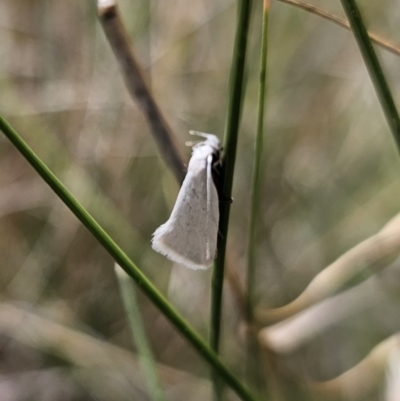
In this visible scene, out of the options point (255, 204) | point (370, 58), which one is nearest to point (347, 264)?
point (255, 204)

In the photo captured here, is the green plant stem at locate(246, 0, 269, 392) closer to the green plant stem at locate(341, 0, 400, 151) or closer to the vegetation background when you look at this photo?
the green plant stem at locate(341, 0, 400, 151)

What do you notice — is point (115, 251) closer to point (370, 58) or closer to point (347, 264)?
point (370, 58)

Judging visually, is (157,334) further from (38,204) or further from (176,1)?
(176,1)

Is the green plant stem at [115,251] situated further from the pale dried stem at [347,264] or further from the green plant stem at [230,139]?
the pale dried stem at [347,264]

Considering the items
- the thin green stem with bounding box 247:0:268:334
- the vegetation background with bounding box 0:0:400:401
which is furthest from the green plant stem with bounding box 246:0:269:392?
the vegetation background with bounding box 0:0:400:401

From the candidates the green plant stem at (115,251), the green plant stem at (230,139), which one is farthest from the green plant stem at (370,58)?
the green plant stem at (115,251)

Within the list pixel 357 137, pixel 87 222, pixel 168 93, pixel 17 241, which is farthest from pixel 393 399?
pixel 17 241
